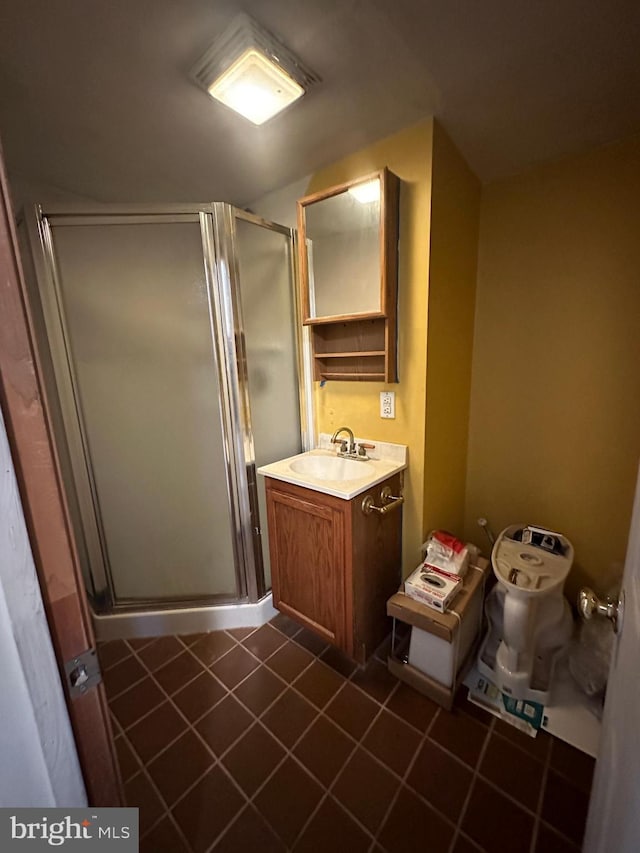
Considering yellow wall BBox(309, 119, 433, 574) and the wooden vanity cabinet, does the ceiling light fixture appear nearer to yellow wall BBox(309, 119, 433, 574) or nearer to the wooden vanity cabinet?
yellow wall BBox(309, 119, 433, 574)

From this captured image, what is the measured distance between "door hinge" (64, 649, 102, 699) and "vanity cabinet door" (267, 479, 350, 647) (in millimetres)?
900

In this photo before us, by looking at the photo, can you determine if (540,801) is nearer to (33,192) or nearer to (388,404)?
(388,404)

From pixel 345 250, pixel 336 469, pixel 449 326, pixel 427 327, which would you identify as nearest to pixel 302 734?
pixel 336 469

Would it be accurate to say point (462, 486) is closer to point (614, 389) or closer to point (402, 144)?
point (614, 389)

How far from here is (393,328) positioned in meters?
1.49

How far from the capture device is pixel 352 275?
1.56 m

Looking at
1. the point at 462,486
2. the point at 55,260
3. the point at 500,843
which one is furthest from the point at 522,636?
the point at 55,260

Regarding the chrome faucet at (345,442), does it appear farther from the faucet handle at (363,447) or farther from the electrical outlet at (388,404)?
the electrical outlet at (388,404)

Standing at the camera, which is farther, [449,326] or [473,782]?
[449,326]

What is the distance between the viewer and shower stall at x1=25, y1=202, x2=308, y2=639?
1476mm

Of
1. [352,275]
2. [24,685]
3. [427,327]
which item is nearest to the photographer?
[24,685]

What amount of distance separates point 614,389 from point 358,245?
1.35 meters

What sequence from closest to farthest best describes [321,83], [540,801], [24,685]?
[24,685]
[540,801]
[321,83]

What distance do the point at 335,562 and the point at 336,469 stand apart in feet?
1.66
